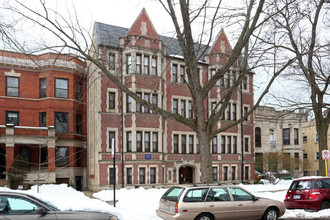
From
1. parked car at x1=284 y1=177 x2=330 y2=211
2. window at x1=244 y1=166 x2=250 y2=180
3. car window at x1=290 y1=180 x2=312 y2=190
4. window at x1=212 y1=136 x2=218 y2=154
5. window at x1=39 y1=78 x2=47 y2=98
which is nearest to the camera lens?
parked car at x1=284 y1=177 x2=330 y2=211

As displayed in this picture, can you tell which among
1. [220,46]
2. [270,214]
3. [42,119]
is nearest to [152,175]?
[42,119]

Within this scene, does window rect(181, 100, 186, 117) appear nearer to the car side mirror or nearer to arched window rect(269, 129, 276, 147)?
arched window rect(269, 129, 276, 147)

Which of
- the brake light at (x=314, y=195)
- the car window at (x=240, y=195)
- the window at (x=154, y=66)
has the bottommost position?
the brake light at (x=314, y=195)

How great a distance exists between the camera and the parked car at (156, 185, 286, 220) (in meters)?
10.6

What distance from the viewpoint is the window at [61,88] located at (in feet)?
93.2

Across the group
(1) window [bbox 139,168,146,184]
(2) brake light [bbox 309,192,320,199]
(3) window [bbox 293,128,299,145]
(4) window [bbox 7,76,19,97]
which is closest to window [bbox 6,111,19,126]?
(4) window [bbox 7,76,19,97]

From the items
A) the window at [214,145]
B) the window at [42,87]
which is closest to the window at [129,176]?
the window at [214,145]

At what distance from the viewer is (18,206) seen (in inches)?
280

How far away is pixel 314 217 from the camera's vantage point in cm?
1259

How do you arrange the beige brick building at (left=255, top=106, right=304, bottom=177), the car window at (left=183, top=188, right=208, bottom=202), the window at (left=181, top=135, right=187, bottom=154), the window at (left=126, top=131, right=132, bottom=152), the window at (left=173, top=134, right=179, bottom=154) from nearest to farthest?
the car window at (left=183, top=188, right=208, bottom=202) → the window at (left=126, top=131, right=132, bottom=152) → the window at (left=173, top=134, right=179, bottom=154) → the window at (left=181, top=135, right=187, bottom=154) → the beige brick building at (left=255, top=106, right=304, bottom=177)

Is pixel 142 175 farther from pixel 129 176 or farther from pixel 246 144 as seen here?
pixel 246 144

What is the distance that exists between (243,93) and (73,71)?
16854mm

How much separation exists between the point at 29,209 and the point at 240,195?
6802mm

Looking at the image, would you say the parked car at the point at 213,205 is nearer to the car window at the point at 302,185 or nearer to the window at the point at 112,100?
the car window at the point at 302,185
